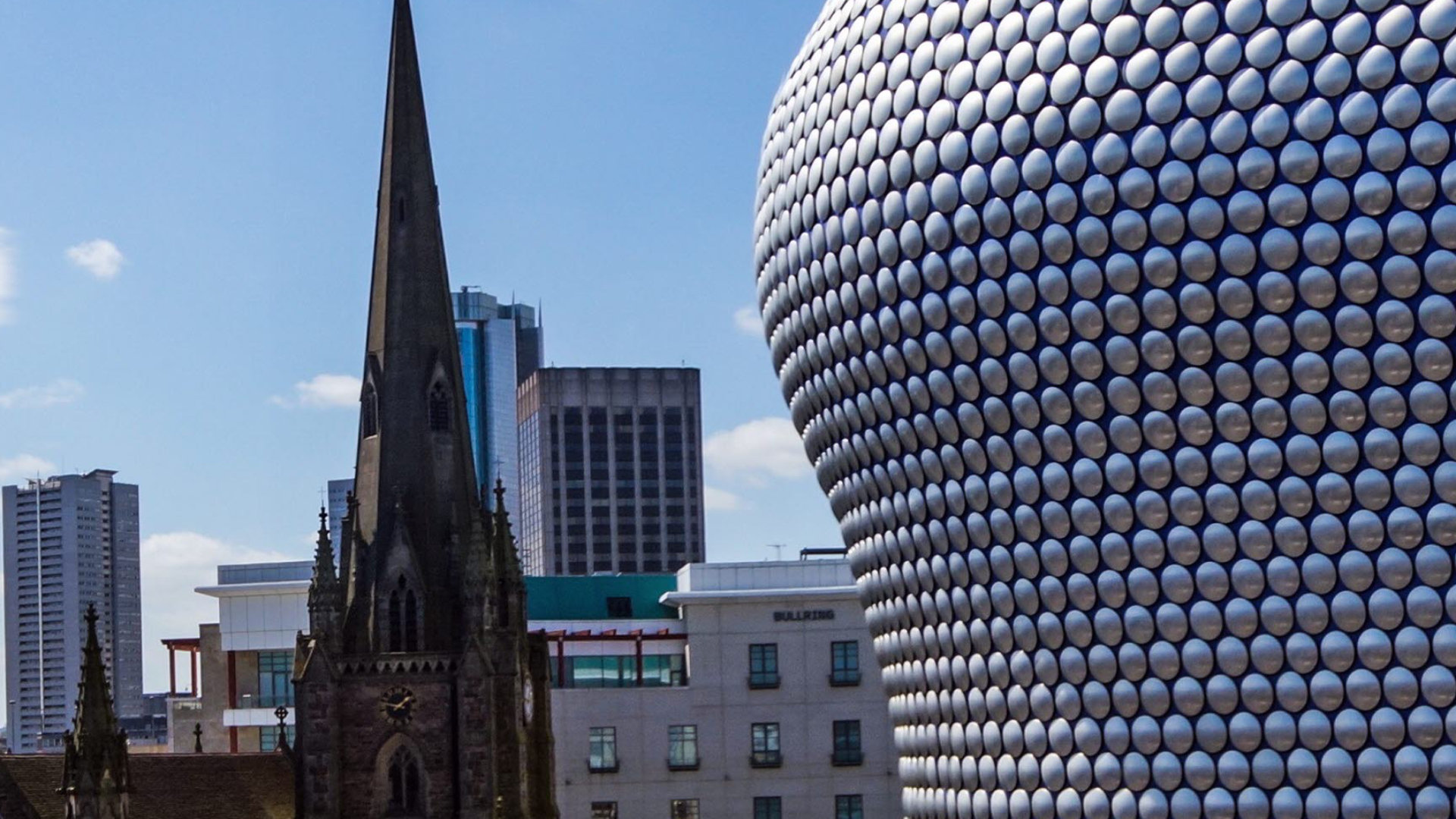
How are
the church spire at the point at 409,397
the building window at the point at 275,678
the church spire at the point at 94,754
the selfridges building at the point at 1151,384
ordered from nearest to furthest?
the selfridges building at the point at 1151,384 < the church spire at the point at 94,754 < the church spire at the point at 409,397 < the building window at the point at 275,678

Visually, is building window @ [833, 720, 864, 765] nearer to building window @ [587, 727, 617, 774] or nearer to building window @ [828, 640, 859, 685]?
building window @ [828, 640, 859, 685]

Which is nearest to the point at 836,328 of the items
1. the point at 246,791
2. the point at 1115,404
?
the point at 1115,404

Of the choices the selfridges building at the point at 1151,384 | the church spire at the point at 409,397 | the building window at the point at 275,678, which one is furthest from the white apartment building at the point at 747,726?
the building window at the point at 275,678

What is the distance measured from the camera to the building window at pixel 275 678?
104m

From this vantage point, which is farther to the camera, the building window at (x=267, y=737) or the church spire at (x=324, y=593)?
the building window at (x=267, y=737)

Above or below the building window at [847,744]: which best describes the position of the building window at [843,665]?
above

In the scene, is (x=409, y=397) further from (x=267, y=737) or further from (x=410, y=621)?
(x=267, y=737)

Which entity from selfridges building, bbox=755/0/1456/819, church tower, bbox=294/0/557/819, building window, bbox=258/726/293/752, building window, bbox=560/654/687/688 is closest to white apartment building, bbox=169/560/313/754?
building window, bbox=258/726/293/752

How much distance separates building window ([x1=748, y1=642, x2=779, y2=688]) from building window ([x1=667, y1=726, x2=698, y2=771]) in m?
2.78

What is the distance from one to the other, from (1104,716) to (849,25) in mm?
18928

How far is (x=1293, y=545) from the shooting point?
164 ft

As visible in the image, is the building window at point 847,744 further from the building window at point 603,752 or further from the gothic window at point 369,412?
the gothic window at point 369,412

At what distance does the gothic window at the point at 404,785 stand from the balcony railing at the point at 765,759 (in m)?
22.4

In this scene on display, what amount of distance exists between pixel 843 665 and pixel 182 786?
90.9ft
